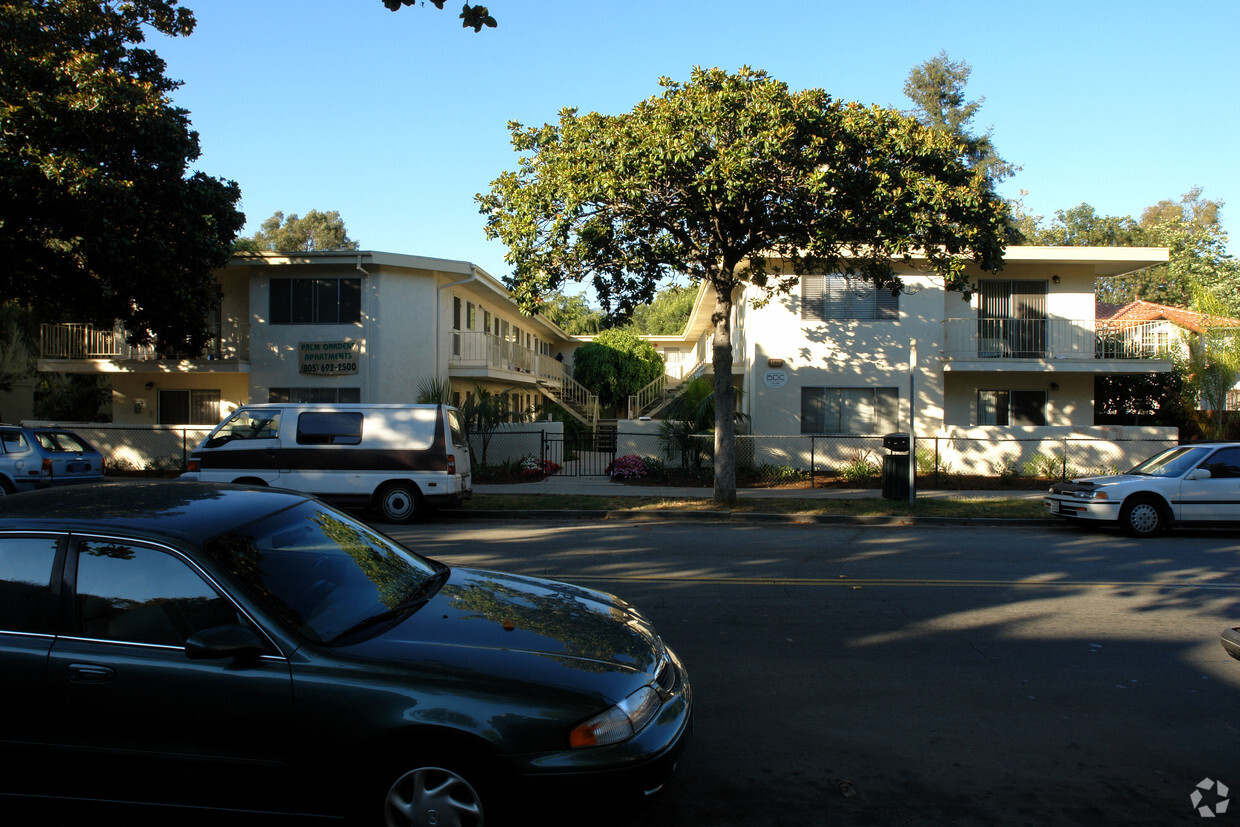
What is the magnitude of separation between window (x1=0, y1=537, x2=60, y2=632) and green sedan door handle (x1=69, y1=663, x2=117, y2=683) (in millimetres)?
255

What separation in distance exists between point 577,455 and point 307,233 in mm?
53489

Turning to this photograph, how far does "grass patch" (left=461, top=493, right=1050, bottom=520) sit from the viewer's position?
569 inches

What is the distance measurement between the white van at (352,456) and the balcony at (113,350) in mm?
10292

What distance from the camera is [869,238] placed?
14.1 metres

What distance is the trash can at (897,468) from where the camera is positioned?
15.7 meters

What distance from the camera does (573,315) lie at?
2643 inches

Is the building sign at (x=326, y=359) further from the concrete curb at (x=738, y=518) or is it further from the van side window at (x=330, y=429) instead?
the van side window at (x=330, y=429)

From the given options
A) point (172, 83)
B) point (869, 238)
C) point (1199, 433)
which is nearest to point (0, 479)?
point (172, 83)

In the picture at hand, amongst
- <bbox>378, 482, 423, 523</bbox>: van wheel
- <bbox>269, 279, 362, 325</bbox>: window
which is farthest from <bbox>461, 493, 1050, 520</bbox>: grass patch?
<bbox>269, 279, 362, 325</bbox>: window

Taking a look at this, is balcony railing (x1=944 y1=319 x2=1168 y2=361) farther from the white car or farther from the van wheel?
the van wheel

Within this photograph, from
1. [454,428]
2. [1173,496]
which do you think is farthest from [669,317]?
[1173,496]

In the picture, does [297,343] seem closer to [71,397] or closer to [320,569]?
[71,397]

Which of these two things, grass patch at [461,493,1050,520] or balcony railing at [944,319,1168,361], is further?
balcony railing at [944,319,1168,361]

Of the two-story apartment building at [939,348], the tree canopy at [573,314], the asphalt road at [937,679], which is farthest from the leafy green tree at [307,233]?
the asphalt road at [937,679]
